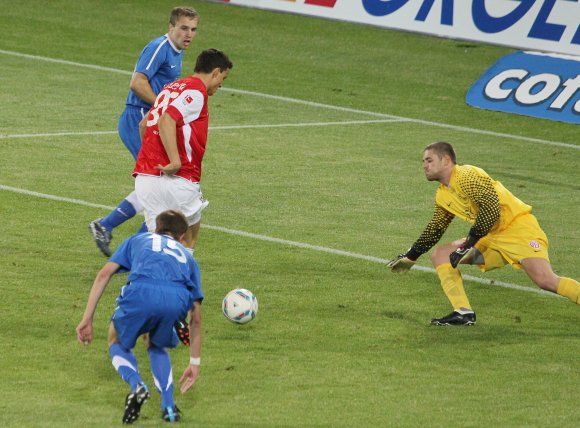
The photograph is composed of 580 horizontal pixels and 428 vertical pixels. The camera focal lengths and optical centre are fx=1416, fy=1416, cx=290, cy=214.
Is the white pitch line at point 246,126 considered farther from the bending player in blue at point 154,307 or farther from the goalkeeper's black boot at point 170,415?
the goalkeeper's black boot at point 170,415

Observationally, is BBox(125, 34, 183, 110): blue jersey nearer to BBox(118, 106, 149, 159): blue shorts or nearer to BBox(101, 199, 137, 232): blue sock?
BBox(118, 106, 149, 159): blue shorts

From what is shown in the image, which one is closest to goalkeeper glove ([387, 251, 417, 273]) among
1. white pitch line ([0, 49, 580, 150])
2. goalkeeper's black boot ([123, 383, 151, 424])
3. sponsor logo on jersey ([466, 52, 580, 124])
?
goalkeeper's black boot ([123, 383, 151, 424])

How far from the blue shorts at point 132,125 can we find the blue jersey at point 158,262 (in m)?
4.44

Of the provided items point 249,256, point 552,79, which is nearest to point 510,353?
point 249,256

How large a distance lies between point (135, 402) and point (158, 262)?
840mm

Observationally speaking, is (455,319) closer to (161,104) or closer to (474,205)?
(474,205)

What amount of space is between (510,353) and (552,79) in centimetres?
1179

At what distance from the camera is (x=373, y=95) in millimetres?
22734

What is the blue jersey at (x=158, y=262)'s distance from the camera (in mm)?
8422

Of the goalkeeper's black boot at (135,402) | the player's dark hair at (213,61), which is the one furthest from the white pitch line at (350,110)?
the goalkeeper's black boot at (135,402)

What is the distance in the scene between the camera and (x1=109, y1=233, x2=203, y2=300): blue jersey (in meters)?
8.42

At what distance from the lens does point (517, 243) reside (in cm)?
1088

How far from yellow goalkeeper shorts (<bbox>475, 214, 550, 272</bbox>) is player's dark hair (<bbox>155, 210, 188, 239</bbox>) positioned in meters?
3.21

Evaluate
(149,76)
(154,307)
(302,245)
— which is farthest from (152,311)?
(302,245)
